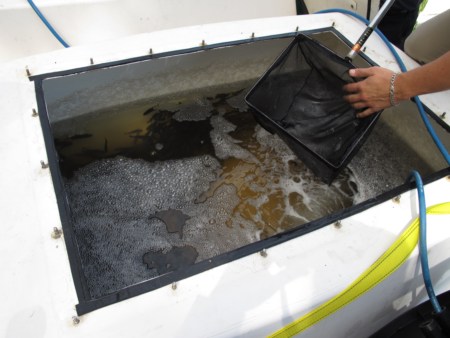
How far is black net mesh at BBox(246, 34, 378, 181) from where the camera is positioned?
3.65 ft

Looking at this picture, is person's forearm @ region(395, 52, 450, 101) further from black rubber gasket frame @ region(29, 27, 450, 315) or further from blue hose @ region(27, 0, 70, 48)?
blue hose @ region(27, 0, 70, 48)

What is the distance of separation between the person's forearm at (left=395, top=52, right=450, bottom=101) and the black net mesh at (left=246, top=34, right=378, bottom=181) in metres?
0.13

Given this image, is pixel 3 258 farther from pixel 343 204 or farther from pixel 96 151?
pixel 343 204

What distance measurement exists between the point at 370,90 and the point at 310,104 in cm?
26

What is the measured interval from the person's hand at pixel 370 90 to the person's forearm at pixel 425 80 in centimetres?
3

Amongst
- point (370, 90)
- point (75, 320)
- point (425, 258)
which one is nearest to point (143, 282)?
point (75, 320)

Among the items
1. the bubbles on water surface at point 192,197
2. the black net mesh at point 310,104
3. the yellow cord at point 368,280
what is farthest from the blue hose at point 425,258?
the bubbles on water surface at point 192,197

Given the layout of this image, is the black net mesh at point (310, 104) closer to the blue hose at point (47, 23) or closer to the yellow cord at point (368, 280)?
the yellow cord at point (368, 280)

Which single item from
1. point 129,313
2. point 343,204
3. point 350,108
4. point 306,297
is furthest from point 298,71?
point 129,313

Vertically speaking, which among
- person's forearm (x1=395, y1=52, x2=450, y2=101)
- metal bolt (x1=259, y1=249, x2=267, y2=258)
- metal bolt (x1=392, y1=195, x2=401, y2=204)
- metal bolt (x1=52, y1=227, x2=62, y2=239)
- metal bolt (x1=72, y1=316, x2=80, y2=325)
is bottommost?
metal bolt (x1=72, y1=316, x2=80, y2=325)

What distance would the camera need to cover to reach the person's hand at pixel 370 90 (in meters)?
0.99

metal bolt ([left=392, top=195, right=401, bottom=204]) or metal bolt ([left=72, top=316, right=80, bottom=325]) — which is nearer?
metal bolt ([left=72, top=316, right=80, bottom=325])

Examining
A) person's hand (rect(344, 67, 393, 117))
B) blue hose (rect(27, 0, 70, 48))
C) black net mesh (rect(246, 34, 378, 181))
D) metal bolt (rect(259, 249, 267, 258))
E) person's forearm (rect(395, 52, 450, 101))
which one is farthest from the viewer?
blue hose (rect(27, 0, 70, 48))

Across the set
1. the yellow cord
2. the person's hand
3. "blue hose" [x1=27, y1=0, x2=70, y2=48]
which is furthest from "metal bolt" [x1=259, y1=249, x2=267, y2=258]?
"blue hose" [x1=27, y1=0, x2=70, y2=48]
